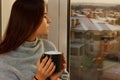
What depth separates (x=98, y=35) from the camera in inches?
65.6

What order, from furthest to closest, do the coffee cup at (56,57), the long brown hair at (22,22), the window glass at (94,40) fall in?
the window glass at (94,40) → the long brown hair at (22,22) → the coffee cup at (56,57)

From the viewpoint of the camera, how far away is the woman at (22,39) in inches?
44.1

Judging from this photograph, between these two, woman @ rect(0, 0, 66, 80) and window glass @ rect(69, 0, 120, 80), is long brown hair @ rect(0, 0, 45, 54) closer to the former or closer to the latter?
woman @ rect(0, 0, 66, 80)

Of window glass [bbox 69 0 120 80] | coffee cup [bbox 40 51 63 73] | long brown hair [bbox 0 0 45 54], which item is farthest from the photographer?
window glass [bbox 69 0 120 80]

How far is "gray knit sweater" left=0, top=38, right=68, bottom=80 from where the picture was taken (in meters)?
1.12

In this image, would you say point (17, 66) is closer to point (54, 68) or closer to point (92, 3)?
point (54, 68)

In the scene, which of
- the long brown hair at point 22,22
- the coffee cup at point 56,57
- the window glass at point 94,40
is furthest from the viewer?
the window glass at point 94,40

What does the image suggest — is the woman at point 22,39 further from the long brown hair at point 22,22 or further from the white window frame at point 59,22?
the white window frame at point 59,22

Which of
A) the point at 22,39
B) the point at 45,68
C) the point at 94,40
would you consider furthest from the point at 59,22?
the point at 45,68

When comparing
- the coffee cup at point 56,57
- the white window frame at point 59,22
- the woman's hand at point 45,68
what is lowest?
the woman's hand at point 45,68

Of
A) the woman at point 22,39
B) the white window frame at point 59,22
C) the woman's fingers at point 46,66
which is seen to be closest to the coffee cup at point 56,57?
the woman's fingers at point 46,66

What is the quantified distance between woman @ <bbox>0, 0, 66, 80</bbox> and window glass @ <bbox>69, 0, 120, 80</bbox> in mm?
555

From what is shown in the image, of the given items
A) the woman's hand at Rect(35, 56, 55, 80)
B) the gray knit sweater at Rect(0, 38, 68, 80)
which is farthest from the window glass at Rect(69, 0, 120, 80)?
the woman's hand at Rect(35, 56, 55, 80)

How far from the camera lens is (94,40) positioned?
1687mm
